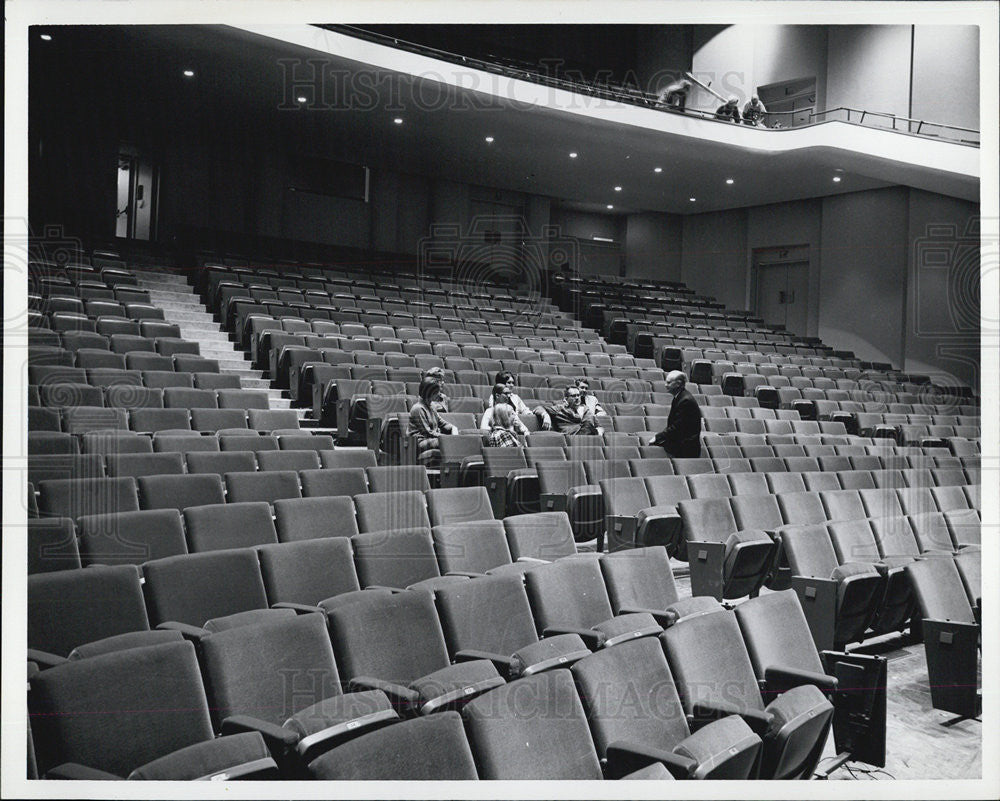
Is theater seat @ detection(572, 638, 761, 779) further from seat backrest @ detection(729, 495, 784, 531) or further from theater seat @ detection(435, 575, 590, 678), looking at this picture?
seat backrest @ detection(729, 495, 784, 531)

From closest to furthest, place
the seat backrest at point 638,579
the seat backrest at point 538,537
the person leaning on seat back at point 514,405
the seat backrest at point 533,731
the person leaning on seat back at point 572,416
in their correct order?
1. the seat backrest at point 533,731
2. the seat backrest at point 638,579
3. the seat backrest at point 538,537
4. the person leaning on seat back at point 514,405
5. the person leaning on seat back at point 572,416

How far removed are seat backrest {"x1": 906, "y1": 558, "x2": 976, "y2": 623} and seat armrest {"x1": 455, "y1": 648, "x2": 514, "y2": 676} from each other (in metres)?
0.99

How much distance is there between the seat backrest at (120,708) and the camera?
877mm

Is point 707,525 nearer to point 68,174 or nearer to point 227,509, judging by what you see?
point 227,509

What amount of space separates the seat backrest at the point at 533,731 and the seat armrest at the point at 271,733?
20cm

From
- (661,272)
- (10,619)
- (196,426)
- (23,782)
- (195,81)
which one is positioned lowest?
(23,782)

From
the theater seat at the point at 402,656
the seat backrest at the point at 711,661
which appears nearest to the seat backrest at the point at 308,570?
the theater seat at the point at 402,656

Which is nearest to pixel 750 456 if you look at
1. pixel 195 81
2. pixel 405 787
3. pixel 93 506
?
pixel 93 506

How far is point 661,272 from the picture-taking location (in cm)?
853

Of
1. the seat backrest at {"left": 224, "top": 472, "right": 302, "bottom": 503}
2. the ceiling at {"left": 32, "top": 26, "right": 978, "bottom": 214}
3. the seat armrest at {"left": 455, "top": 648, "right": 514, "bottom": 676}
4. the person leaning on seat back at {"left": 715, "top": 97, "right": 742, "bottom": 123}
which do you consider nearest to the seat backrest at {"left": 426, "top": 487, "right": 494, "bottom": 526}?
the seat backrest at {"left": 224, "top": 472, "right": 302, "bottom": 503}

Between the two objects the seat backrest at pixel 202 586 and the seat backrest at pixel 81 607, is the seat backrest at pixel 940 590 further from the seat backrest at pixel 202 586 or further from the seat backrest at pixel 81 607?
the seat backrest at pixel 81 607

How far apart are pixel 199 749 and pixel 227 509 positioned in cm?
82

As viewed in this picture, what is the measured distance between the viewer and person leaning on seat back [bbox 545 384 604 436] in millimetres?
3271

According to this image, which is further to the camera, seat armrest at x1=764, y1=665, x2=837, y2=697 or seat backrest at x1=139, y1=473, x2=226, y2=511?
seat backrest at x1=139, y1=473, x2=226, y2=511
